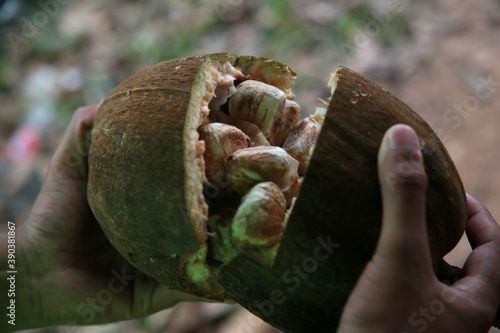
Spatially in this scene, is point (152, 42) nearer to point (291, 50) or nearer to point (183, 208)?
point (291, 50)

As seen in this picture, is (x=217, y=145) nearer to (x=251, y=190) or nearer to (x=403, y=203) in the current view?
(x=251, y=190)

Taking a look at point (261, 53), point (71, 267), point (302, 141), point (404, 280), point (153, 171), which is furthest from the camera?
point (261, 53)

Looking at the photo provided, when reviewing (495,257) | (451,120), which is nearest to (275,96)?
(495,257)

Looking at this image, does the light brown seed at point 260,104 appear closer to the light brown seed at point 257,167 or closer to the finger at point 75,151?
the light brown seed at point 257,167

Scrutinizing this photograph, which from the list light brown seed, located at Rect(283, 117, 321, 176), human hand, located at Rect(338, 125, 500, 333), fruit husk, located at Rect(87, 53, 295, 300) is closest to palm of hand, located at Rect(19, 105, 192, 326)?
fruit husk, located at Rect(87, 53, 295, 300)

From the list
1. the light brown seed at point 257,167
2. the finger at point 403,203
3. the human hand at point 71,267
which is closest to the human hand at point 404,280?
the finger at point 403,203

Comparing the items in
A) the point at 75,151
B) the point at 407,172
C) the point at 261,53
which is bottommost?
the point at 75,151

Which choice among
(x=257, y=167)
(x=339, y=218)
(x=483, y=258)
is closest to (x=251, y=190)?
(x=257, y=167)
